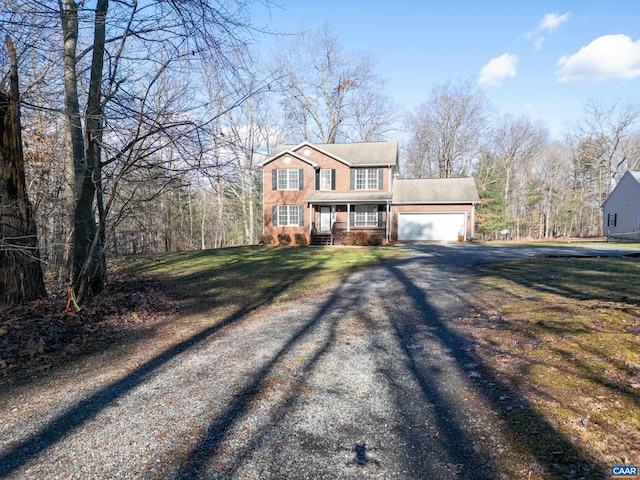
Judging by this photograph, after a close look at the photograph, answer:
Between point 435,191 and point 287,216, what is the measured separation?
1020 centimetres

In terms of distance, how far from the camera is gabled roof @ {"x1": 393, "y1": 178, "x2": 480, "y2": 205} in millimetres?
23470

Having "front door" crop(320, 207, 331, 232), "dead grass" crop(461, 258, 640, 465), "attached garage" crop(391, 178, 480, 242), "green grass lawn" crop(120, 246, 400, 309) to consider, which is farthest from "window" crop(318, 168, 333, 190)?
"dead grass" crop(461, 258, 640, 465)

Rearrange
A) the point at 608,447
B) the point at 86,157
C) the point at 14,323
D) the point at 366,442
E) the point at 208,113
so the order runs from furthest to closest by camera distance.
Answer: the point at 86,157
the point at 208,113
the point at 14,323
the point at 366,442
the point at 608,447

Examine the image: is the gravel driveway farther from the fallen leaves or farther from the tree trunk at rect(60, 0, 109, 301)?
the tree trunk at rect(60, 0, 109, 301)

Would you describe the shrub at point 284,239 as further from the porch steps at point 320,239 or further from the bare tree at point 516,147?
the bare tree at point 516,147

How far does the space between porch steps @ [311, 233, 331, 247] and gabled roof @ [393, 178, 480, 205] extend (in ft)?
17.2

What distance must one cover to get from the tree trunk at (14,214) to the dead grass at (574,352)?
6691mm

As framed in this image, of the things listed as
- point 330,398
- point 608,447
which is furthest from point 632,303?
point 330,398

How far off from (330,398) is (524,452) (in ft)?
4.95

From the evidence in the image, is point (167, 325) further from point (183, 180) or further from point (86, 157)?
point (86, 157)

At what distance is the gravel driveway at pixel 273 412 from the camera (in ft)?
7.76

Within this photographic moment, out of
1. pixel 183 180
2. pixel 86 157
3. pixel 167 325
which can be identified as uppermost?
pixel 86 157

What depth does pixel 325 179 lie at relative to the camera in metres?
23.2

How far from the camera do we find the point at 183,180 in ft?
21.0
